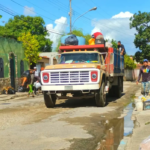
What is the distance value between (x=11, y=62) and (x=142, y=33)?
846 inches

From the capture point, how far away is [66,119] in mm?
8047

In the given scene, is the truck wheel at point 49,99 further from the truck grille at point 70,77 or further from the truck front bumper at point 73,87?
the truck grille at point 70,77

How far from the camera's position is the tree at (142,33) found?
3644 cm

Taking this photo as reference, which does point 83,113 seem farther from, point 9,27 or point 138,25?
point 9,27

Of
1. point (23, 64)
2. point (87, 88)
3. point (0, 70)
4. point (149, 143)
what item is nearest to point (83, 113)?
point (87, 88)

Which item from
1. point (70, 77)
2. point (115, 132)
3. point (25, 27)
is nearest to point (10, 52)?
point (70, 77)

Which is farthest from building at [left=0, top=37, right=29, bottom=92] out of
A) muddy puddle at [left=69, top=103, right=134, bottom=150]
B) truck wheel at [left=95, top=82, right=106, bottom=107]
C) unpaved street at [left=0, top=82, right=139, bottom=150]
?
muddy puddle at [left=69, top=103, right=134, bottom=150]

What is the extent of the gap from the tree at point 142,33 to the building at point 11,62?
748 inches

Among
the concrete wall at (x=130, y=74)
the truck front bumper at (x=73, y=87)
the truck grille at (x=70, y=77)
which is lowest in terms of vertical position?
the truck front bumper at (x=73, y=87)

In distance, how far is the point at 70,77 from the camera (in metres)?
10.1

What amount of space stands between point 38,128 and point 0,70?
13.6 metres

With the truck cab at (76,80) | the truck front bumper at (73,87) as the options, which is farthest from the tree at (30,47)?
the truck front bumper at (73,87)

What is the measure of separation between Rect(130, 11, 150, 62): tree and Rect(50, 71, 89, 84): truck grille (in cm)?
2805

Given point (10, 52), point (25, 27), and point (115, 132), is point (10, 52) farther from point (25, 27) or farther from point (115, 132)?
point (25, 27)
